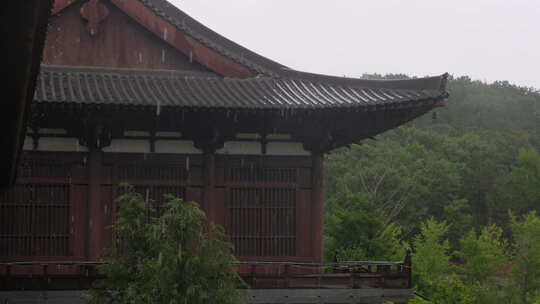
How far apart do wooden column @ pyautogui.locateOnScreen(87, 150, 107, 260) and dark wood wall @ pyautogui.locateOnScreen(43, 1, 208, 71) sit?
197 cm

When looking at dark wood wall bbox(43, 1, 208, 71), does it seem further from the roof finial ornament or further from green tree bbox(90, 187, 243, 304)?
green tree bbox(90, 187, 243, 304)

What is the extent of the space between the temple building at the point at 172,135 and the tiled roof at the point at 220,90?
34 mm

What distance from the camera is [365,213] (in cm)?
3544

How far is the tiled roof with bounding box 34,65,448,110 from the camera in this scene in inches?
519

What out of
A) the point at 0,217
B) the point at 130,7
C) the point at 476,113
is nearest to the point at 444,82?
the point at 130,7

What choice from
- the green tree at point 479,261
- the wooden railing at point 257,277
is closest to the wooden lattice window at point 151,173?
the wooden railing at point 257,277

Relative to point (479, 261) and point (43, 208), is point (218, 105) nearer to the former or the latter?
point (43, 208)

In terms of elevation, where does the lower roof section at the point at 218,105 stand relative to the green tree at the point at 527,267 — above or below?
above

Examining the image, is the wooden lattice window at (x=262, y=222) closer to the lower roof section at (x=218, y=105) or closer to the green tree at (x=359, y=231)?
the lower roof section at (x=218, y=105)

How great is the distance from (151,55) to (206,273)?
649cm

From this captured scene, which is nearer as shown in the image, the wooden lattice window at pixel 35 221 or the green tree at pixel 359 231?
the wooden lattice window at pixel 35 221

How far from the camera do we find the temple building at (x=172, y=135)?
44.2ft

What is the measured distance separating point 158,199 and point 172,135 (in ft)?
3.84

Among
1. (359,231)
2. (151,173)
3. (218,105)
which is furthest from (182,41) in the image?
(359,231)
